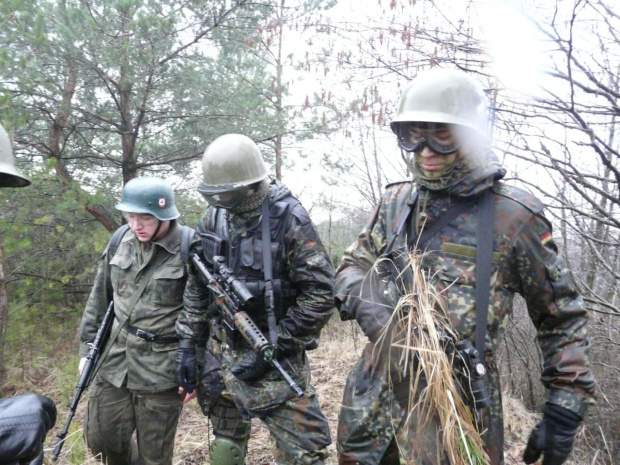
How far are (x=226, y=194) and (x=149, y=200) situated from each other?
0.78 metres

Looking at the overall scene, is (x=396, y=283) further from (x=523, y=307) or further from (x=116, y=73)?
(x=116, y=73)

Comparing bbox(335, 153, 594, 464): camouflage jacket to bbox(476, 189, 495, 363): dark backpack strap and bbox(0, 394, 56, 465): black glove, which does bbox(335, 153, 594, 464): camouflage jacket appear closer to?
bbox(476, 189, 495, 363): dark backpack strap

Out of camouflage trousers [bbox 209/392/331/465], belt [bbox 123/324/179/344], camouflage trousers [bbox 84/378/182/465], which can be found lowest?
camouflage trousers [bbox 84/378/182/465]

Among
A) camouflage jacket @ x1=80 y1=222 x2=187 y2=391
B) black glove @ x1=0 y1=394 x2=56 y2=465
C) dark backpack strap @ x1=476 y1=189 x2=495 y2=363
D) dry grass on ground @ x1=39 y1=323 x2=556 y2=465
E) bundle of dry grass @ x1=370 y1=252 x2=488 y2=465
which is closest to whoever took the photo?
black glove @ x1=0 y1=394 x2=56 y2=465

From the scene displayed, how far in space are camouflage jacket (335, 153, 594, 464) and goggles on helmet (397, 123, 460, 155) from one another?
0.48 feet

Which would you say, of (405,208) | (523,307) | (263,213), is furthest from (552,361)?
(523,307)

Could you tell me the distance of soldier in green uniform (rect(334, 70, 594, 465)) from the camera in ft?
5.98

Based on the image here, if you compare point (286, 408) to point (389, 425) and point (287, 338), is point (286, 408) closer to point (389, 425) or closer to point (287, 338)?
point (287, 338)

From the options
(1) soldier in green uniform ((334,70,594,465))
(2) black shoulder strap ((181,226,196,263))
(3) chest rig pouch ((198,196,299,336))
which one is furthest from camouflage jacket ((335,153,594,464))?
(2) black shoulder strap ((181,226,196,263))

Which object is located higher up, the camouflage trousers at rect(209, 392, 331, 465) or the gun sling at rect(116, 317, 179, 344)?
the gun sling at rect(116, 317, 179, 344)

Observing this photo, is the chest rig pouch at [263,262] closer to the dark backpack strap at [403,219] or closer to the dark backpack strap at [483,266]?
the dark backpack strap at [403,219]

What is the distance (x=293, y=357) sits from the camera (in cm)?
291

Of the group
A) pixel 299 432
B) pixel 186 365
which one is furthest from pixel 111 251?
pixel 299 432

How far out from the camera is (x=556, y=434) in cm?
178
